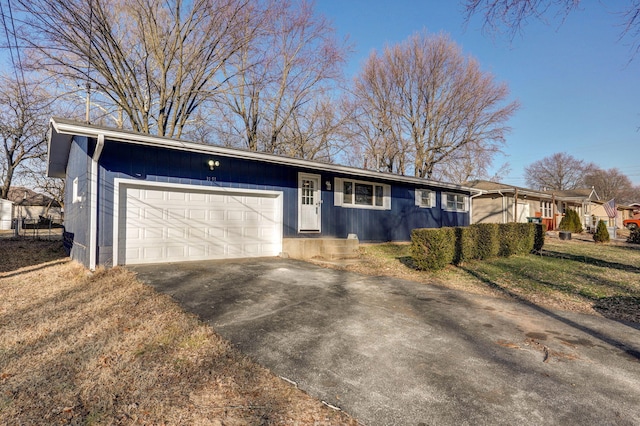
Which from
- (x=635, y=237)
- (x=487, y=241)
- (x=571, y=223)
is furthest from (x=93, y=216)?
(x=571, y=223)

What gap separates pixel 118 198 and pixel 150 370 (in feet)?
17.7

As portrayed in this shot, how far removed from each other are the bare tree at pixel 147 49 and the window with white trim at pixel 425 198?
33.9 feet

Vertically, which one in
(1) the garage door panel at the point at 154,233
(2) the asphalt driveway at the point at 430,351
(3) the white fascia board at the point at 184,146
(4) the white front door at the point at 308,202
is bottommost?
(2) the asphalt driveway at the point at 430,351

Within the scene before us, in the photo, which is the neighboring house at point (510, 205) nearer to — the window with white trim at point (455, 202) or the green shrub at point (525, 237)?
the window with white trim at point (455, 202)

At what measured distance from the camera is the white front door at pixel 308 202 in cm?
984

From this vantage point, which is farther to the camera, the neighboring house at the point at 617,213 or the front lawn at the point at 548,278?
the neighboring house at the point at 617,213

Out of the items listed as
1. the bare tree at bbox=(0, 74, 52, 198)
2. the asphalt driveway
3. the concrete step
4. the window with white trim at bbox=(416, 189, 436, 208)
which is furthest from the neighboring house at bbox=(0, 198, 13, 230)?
the window with white trim at bbox=(416, 189, 436, 208)

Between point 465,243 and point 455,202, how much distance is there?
7.71m

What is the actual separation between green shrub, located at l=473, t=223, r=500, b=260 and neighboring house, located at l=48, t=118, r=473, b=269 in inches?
146

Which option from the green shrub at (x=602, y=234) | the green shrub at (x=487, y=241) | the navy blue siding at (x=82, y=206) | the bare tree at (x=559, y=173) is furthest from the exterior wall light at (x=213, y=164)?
the bare tree at (x=559, y=173)

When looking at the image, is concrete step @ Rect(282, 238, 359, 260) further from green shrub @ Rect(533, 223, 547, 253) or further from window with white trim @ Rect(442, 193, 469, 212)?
A: window with white trim @ Rect(442, 193, 469, 212)

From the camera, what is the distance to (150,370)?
2.67 metres

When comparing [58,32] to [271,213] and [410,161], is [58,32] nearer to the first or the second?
[271,213]

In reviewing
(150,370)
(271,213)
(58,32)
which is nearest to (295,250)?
(271,213)
